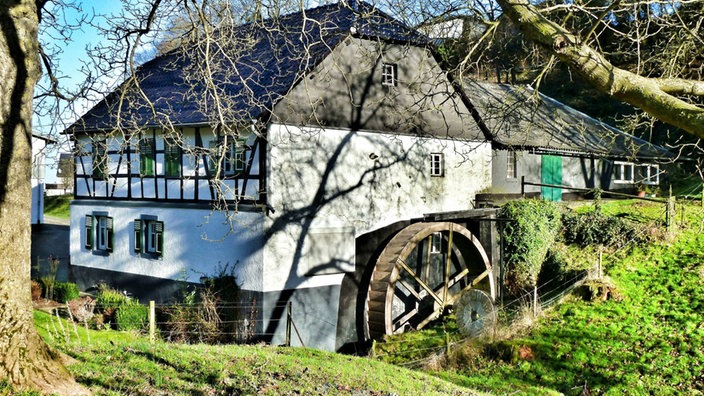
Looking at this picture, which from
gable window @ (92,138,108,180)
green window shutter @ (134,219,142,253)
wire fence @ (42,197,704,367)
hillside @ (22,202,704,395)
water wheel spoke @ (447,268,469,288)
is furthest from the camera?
water wheel spoke @ (447,268,469,288)

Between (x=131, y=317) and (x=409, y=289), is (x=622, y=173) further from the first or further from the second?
(x=131, y=317)

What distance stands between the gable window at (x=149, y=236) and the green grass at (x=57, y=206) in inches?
1051

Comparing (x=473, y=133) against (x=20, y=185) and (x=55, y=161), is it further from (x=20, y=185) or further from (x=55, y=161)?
(x=20, y=185)

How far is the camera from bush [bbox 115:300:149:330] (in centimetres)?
1554

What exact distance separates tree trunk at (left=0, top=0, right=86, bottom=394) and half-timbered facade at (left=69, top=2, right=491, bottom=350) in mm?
6951

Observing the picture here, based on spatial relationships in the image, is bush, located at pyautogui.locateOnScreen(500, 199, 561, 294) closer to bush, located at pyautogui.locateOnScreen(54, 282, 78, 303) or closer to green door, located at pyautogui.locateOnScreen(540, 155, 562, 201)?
green door, located at pyautogui.locateOnScreen(540, 155, 562, 201)

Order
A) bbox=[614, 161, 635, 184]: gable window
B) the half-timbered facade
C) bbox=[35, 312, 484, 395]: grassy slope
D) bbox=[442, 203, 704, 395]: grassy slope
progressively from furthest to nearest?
bbox=[614, 161, 635, 184]: gable window → the half-timbered facade → bbox=[442, 203, 704, 395]: grassy slope → bbox=[35, 312, 484, 395]: grassy slope

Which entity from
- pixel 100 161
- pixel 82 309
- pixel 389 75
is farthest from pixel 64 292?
pixel 389 75

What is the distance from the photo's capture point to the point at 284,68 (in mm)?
16344

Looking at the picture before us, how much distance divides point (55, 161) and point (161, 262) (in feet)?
25.8

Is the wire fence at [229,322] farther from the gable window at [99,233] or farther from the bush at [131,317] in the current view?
the gable window at [99,233]

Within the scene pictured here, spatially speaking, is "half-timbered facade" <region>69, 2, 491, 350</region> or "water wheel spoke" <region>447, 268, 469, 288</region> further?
"water wheel spoke" <region>447, 268, 469, 288</region>

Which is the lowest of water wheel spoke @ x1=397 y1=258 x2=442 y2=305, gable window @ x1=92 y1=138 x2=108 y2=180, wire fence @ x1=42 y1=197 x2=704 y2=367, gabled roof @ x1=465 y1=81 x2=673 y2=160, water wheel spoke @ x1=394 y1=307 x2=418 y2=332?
water wheel spoke @ x1=394 y1=307 x2=418 y2=332

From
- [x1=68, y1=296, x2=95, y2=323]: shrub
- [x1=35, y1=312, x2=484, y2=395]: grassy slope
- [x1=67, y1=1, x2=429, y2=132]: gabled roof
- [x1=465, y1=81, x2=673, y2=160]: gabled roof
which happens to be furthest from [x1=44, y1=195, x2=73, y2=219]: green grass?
[x1=35, y1=312, x2=484, y2=395]: grassy slope
